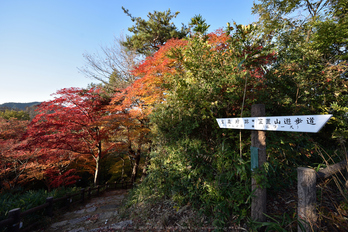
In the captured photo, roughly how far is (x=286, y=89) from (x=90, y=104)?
28.8ft

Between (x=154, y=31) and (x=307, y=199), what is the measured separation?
11932mm

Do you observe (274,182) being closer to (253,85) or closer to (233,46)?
(253,85)

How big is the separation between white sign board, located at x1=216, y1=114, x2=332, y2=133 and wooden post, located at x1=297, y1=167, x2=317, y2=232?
2.00ft

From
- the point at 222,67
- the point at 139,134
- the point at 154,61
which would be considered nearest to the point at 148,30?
the point at 154,61

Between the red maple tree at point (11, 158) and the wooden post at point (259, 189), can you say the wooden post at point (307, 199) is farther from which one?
the red maple tree at point (11, 158)

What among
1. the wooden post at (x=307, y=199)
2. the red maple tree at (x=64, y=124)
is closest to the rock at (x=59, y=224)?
the red maple tree at (x=64, y=124)

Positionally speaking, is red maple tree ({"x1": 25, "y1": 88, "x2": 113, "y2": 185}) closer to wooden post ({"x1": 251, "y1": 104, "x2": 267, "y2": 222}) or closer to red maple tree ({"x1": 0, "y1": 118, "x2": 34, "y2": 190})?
red maple tree ({"x1": 0, "y1": 118, "x2": 34, "y2": 190})

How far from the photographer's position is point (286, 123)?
1689 mm

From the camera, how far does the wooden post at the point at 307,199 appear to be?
5.66 feet

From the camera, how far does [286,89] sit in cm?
352

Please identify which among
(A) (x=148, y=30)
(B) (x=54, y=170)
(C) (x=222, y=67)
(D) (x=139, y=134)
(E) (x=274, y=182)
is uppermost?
(A) (x=148, y=30)

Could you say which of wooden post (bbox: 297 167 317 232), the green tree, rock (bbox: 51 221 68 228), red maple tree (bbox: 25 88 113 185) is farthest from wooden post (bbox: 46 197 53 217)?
the green tree

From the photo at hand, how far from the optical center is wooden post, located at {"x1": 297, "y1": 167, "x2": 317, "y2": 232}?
1.72m

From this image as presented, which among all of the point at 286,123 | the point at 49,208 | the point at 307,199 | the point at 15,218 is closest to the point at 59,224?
the point at 49,208
